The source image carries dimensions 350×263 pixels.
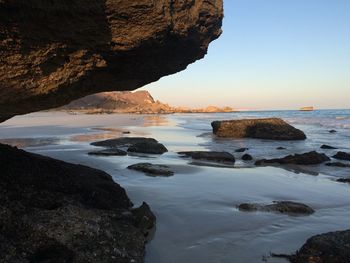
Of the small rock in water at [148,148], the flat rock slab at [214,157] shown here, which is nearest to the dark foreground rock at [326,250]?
the flat rock slab at [214,157]

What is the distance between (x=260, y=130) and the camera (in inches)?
832

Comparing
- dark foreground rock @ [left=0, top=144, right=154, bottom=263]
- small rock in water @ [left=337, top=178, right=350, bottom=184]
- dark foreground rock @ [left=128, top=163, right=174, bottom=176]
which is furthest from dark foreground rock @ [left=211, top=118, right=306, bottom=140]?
dark foreground rock @ [left=0, top=144, right=154, bottom=263]

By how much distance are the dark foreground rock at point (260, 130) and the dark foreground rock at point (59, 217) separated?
1597 centimetres

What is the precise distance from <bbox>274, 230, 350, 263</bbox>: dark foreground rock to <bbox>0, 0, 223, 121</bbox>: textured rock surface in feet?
9.07

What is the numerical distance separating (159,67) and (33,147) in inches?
386

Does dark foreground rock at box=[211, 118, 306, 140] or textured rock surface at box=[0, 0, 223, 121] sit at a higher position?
textured rock surface at box=[0, 0, 223, 121]

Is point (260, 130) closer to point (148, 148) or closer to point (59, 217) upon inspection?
point (148, 148)

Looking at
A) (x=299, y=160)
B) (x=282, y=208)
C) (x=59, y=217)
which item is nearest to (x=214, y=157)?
(x=299, y=160)

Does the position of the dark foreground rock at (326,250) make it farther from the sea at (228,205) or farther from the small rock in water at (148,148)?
the small rock in water at (148,148)

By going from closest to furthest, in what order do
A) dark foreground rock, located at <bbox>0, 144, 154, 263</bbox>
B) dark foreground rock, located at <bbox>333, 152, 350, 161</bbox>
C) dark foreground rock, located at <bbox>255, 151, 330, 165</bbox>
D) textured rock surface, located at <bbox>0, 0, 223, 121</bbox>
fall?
dark foreground rock, located at <bbox>0, 144, 154, 263</bbox>
textured rock surface, located at <bbox>0, 0, 223, 121</bbox>
dark foreground rock, located at <bbox>255, 151, 330, 165</bbox>
dark foreground rock, located at <bbox>333, 152, 350, 161</bbox>

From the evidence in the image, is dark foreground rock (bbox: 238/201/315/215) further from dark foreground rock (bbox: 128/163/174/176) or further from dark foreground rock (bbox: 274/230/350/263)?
dark foreground rock (bbox: 128/163/174/176)

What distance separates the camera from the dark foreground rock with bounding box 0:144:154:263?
12.6ft

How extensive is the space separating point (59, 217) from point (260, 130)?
17.8 meters

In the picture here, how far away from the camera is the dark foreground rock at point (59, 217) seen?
12.6 feet
